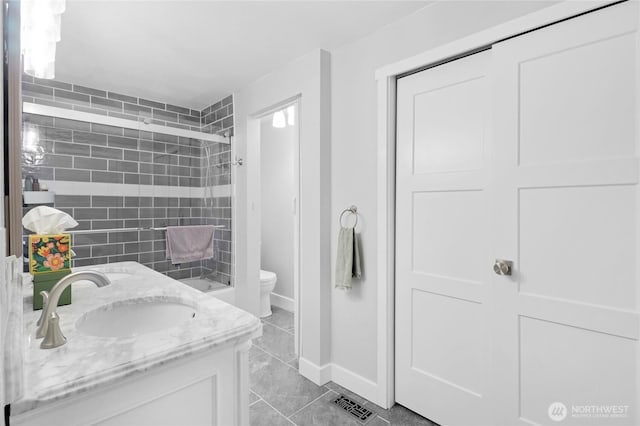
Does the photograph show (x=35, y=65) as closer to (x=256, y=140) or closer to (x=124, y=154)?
(x=124, y=154)

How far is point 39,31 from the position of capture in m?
1.24

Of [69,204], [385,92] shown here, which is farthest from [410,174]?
[69,204]

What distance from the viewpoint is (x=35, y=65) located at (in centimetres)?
133

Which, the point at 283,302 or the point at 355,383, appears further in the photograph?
the point at 283,302

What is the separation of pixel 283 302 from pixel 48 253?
289cm

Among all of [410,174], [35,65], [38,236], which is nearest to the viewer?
[38,236]

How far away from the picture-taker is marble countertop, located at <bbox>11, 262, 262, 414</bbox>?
722mm

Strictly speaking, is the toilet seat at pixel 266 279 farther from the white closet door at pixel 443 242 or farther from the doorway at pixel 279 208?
the white closet door at pixel 443 242

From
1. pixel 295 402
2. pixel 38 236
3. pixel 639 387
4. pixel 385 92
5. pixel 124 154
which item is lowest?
pixel 295 402

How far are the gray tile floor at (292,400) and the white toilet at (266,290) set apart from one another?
2.77ft

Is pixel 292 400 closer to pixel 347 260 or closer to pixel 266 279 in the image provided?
pixel 347 260

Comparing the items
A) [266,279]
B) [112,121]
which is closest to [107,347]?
[112,121]

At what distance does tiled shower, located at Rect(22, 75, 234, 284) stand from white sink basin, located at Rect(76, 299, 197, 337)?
179cm

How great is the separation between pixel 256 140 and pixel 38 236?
6.80 feet
